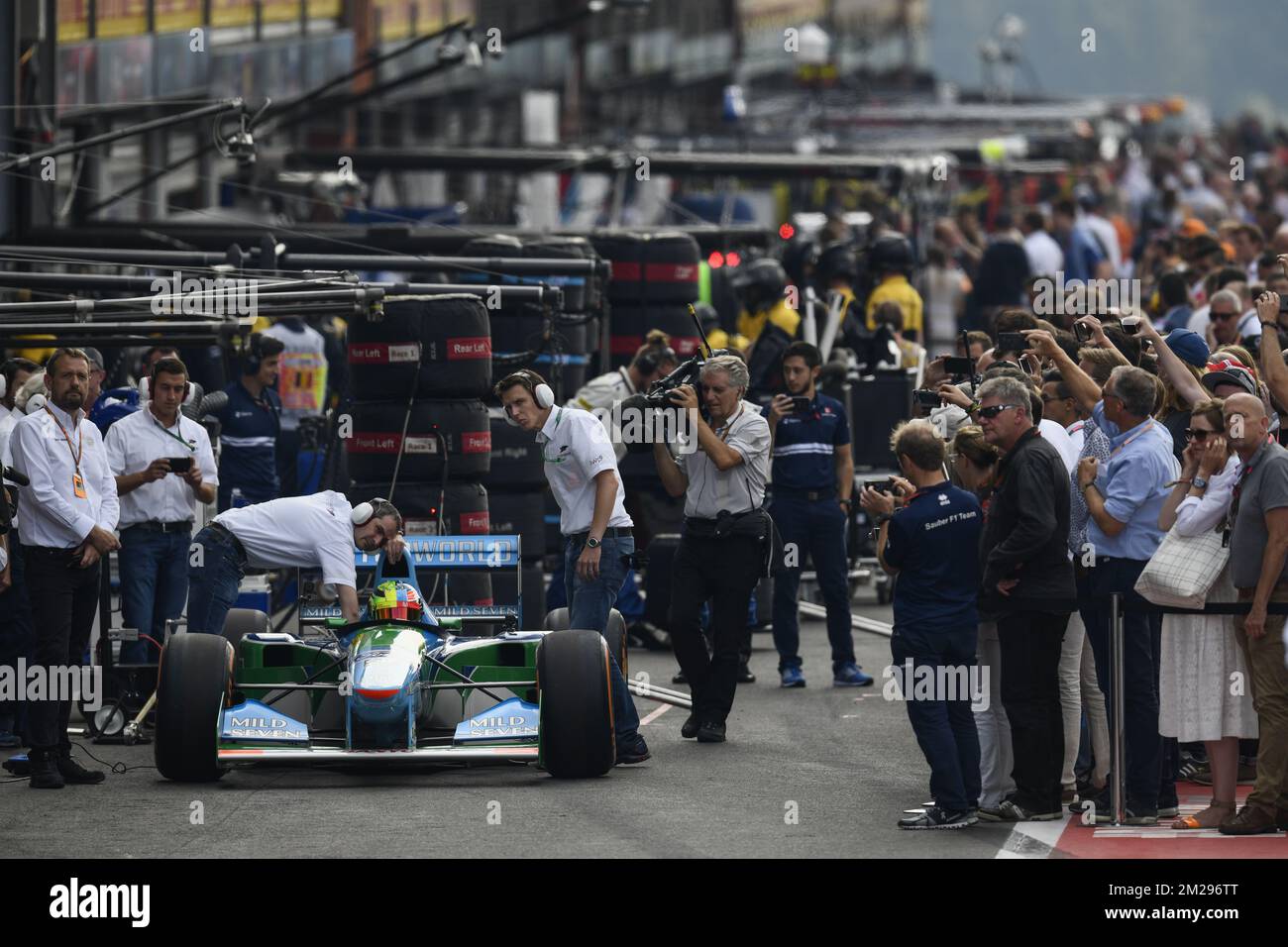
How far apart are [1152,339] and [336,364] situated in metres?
10.3

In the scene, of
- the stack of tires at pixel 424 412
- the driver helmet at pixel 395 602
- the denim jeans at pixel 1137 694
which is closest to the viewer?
the denim jeans at pixel 1137 694

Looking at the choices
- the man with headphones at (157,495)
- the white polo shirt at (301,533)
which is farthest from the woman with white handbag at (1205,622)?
the man with headphones at (157,495)

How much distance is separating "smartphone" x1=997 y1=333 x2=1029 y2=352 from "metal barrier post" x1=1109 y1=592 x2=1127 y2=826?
7.47 feet

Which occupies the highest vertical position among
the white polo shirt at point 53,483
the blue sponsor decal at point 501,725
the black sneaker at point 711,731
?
the white polo shirt at point 53,483

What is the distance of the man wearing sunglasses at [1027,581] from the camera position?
10.1 meters

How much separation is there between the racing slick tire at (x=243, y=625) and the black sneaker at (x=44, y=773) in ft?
3.95

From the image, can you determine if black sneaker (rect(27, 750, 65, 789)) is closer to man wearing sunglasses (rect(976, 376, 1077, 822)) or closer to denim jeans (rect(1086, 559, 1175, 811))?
man wearing sunglasses (rect(976, 376, 1077, 822))

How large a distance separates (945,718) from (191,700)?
350 centimetres

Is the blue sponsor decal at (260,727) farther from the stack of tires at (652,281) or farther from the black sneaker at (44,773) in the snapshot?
the stack of tires at (652,281)

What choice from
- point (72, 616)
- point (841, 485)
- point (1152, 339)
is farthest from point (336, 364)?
point (1152, 339)

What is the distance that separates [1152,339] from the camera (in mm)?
11062
